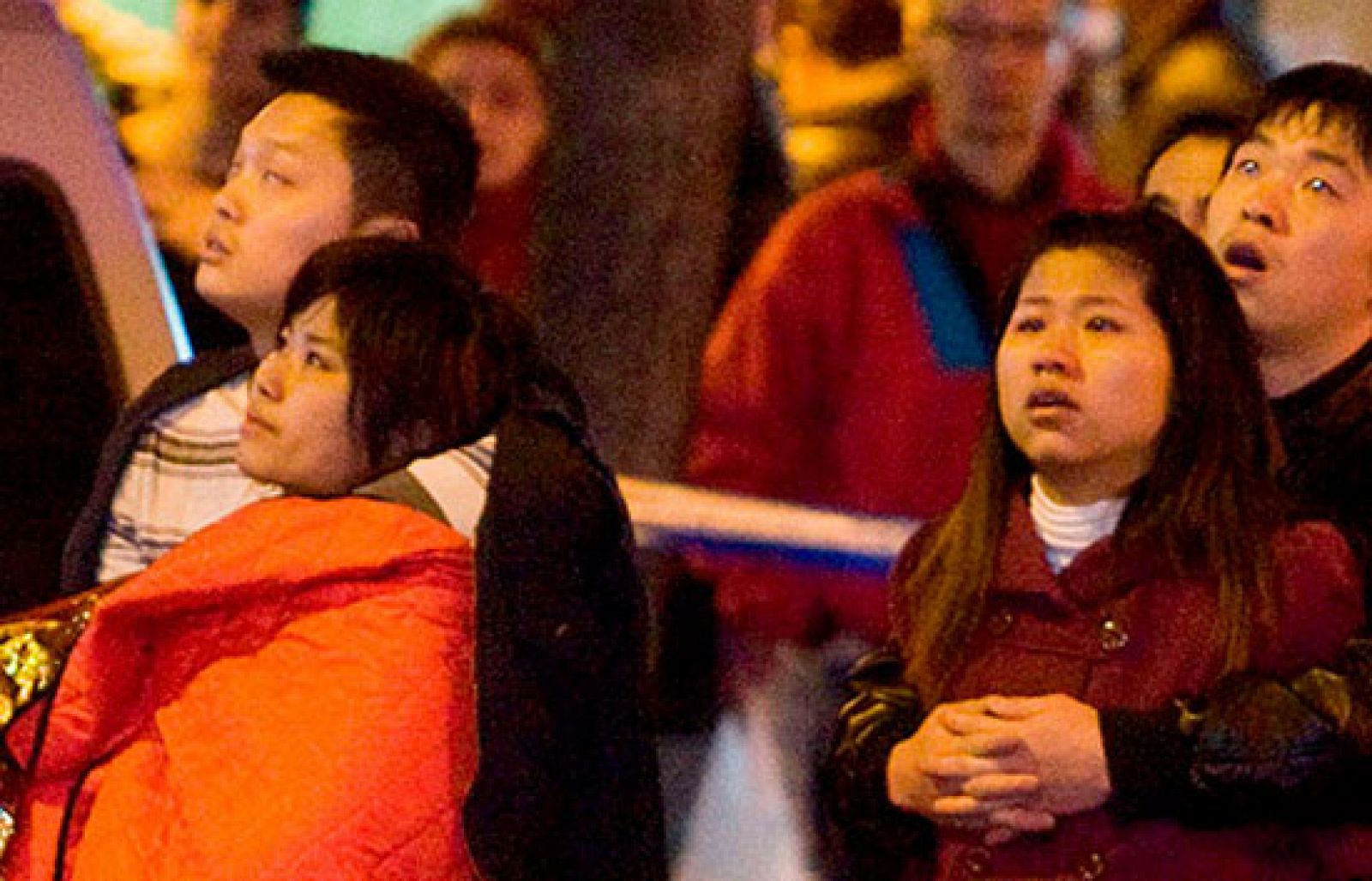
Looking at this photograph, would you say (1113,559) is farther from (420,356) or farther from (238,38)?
(238,38)

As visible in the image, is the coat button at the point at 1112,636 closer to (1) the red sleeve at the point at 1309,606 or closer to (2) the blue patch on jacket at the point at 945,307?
(1) the red sleeve at the point at 1309,606

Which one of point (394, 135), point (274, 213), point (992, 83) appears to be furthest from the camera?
point (992, 83)

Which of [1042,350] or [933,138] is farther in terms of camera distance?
[933,138]

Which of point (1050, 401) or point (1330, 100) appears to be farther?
point (1330, 100)

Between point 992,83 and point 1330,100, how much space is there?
152 centimetres

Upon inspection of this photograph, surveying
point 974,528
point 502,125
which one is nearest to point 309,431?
point 974,528

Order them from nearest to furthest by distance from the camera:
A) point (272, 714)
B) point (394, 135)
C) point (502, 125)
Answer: point (272, 714) < point (394, 135) < point (502, 125)

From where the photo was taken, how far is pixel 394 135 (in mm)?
4824

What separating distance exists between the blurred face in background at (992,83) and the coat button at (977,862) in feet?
6.63

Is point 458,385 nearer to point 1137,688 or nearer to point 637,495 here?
point 1137,688

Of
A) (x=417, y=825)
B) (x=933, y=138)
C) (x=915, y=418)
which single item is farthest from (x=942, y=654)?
(x=933, y=138)

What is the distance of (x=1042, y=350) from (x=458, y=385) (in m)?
0.71

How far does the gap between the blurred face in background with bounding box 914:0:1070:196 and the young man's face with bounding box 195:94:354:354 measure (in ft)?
4.77

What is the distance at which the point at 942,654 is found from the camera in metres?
4.16
